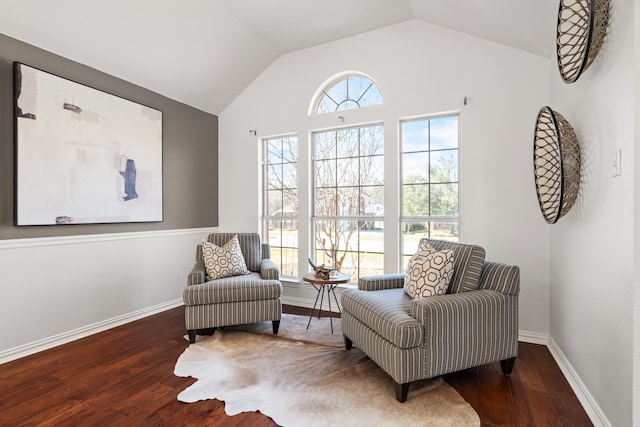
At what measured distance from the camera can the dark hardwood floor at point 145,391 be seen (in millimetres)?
1863

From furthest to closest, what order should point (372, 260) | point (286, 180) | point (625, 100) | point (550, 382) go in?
1. point (286, 180)
2. point (372, 260)
3. point (550, 382)
4. point (625, 100)

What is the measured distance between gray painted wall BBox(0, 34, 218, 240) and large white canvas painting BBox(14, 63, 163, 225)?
64 millimetres

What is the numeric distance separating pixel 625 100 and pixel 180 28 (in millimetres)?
3437

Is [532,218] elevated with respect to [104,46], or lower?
lower

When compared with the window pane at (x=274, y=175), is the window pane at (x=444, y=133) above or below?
above

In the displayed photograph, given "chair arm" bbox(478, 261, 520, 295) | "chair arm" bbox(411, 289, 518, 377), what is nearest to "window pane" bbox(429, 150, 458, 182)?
"chair arm" bbox(478, 261, 520, 295)

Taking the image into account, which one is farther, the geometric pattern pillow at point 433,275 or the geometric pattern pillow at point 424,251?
the geometric pattern pillow at point 424,251

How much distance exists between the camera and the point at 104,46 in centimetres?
302

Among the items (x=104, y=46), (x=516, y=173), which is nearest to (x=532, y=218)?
(x=516, y=173)

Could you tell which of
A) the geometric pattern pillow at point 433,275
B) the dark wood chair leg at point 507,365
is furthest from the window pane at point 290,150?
the dark wood chair leg at point 507,365

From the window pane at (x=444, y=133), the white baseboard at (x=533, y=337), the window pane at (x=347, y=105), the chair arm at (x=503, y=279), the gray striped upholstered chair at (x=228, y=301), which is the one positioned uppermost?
the window pane at (x=347, y=105)

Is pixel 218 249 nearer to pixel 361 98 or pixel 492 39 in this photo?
pixel 361 98

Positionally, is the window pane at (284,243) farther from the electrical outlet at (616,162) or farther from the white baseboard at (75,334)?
the electrical outlet at (616,162)

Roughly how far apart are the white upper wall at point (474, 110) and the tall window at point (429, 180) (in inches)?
4.6
